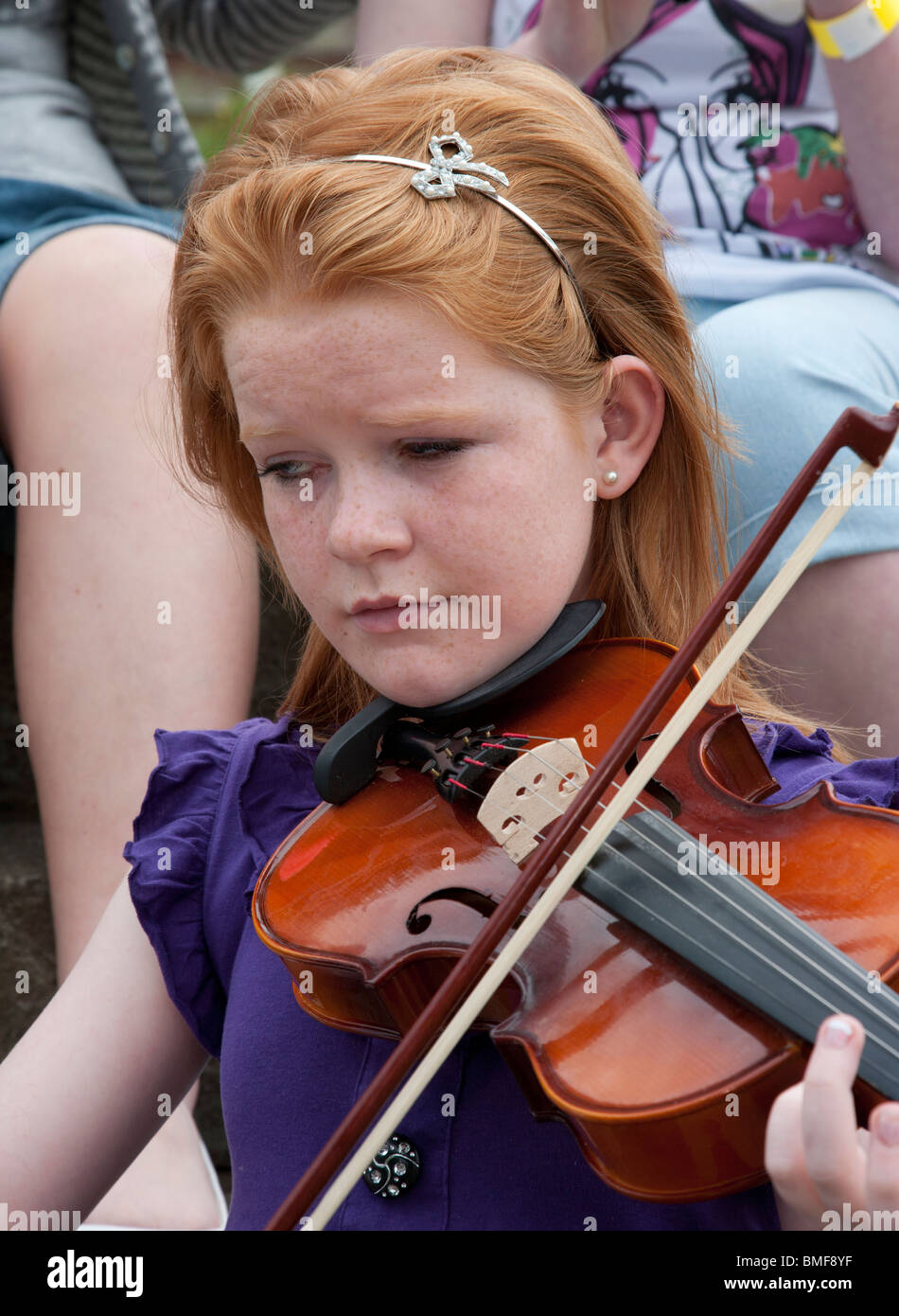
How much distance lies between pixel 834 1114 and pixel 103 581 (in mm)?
993

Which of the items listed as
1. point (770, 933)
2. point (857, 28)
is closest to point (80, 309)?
point (857, 28)

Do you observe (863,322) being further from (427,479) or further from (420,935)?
(420,935)

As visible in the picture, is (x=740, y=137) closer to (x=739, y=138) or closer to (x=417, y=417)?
(x=739, y=138)

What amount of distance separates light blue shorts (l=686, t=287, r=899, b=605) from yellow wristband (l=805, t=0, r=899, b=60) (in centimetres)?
28

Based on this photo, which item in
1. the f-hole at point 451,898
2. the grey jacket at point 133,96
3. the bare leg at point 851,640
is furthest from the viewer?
the grey jacket at point 133,96

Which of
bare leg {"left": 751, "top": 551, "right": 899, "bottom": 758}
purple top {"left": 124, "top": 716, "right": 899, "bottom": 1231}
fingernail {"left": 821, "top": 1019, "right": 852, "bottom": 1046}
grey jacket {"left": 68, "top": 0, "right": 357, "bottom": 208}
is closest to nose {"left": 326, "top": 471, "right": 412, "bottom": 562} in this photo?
purple top {"left": 124, "top": 716, "right": 899, "bottom": 1231}

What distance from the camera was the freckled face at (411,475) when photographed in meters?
0.91

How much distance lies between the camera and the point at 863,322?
1.41m

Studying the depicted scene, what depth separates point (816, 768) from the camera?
102cm

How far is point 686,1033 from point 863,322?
2.98ft

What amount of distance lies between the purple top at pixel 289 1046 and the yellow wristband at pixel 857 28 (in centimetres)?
79

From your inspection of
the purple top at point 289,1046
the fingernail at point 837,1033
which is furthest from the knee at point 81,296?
the fingernail at point 837,1033

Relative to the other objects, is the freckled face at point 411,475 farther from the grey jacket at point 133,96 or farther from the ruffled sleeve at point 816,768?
the grey jacket at point 133,96
